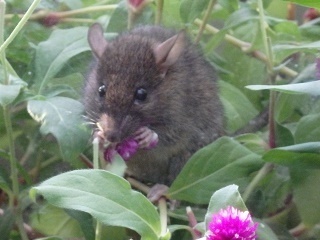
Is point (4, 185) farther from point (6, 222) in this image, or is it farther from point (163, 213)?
point (163, 213)

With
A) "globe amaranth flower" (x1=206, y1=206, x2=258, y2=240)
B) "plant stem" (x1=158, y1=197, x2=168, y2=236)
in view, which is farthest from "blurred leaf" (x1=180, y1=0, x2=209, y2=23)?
"globe amaranth flower" (x1=206, y1=206, x2=258, y2=240)

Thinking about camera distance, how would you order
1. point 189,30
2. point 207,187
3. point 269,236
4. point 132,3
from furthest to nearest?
point 189,30 < point 132,3 < point 207,187 < point 269,236

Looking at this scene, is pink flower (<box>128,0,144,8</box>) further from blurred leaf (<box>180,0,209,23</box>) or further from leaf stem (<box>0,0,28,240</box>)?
leaf stem (<box>0,0,28,240</box>)

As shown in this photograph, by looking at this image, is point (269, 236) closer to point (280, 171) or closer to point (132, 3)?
point (280, 171)

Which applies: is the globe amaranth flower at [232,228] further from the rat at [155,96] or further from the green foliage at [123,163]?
the rat at [155,96]

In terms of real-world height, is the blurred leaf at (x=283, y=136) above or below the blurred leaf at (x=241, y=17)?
below

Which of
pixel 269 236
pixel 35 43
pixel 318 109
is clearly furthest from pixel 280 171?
pixel 35 43

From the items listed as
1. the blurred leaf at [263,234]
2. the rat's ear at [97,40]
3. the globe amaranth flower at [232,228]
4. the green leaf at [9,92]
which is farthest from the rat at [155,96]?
the globe amaranth flower at [232,228]
